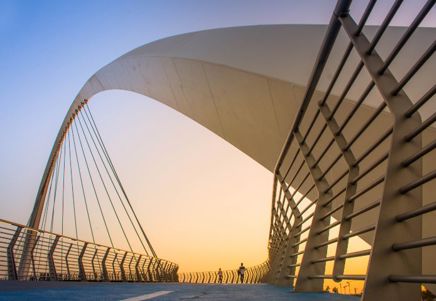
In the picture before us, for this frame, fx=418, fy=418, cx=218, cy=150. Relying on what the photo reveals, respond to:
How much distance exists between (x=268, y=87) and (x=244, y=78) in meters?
1.04

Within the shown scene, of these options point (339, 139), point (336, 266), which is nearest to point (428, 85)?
point (339, 139)

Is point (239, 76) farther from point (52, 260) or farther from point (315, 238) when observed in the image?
point (315, 238)

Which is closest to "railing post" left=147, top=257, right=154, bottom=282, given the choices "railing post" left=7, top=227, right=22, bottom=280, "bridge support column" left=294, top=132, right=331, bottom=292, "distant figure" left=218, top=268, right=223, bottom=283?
"distant figure" left=218, top=268, right=223, bottom=283

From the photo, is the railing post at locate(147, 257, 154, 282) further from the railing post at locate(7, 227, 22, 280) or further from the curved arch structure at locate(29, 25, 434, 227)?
the railing post at locate(7, 227, 22, 280)

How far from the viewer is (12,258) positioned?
21.5 feet

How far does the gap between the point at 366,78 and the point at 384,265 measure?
13.7 feet

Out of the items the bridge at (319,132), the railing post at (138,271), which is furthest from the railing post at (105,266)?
the railing post at (138,271)

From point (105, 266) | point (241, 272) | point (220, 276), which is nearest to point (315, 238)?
point (105, 266)

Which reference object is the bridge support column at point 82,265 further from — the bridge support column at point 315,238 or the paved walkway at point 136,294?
the bridge support column at point 315,238

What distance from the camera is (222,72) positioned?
387 inches

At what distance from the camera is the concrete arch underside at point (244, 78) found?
23.0 feet

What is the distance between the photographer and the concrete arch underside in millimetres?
7004

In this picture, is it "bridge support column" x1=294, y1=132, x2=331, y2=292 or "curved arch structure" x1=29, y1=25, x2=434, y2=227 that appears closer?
"bridge support column" x1=294, y1=132, x2=331, y2=292

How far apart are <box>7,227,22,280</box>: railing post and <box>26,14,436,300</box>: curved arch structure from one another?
13.0ft
